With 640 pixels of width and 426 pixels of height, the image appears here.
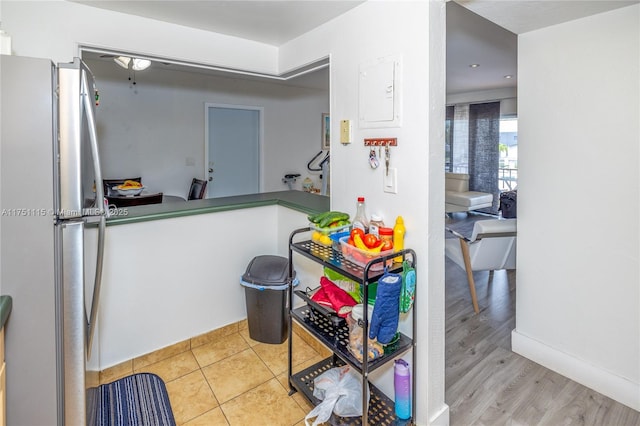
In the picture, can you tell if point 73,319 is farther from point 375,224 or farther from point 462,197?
point 462,197

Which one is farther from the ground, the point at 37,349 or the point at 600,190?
the point at 600,190

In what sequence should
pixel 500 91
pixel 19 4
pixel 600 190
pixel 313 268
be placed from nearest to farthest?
pixel 19 4 → pixel 600 190 → pixel 313 268 → pixel 500 91

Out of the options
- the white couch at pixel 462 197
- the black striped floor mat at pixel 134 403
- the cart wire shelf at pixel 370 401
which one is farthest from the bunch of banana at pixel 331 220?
the white couch at pixel 462 197

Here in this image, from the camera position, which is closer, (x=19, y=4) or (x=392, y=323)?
(x=392, y=323)

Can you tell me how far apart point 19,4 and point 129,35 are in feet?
1.54

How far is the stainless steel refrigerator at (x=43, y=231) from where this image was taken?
3.57 ft

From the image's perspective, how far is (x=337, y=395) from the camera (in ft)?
5.56

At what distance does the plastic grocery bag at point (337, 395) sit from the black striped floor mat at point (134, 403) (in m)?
0.71

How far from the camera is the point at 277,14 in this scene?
1938 millimetres

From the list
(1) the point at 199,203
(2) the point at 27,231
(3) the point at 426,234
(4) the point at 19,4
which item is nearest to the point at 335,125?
(3) the point at 426,234

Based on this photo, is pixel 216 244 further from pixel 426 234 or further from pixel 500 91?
pixel 500 91

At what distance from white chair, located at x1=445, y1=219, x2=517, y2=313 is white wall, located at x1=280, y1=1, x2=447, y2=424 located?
4.32ft

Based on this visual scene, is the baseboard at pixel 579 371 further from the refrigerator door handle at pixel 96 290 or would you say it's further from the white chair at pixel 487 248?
the refrigerator door handle at pixel 96 290

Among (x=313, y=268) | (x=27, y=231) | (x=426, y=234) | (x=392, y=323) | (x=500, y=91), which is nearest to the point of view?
(x=27, y=231)
